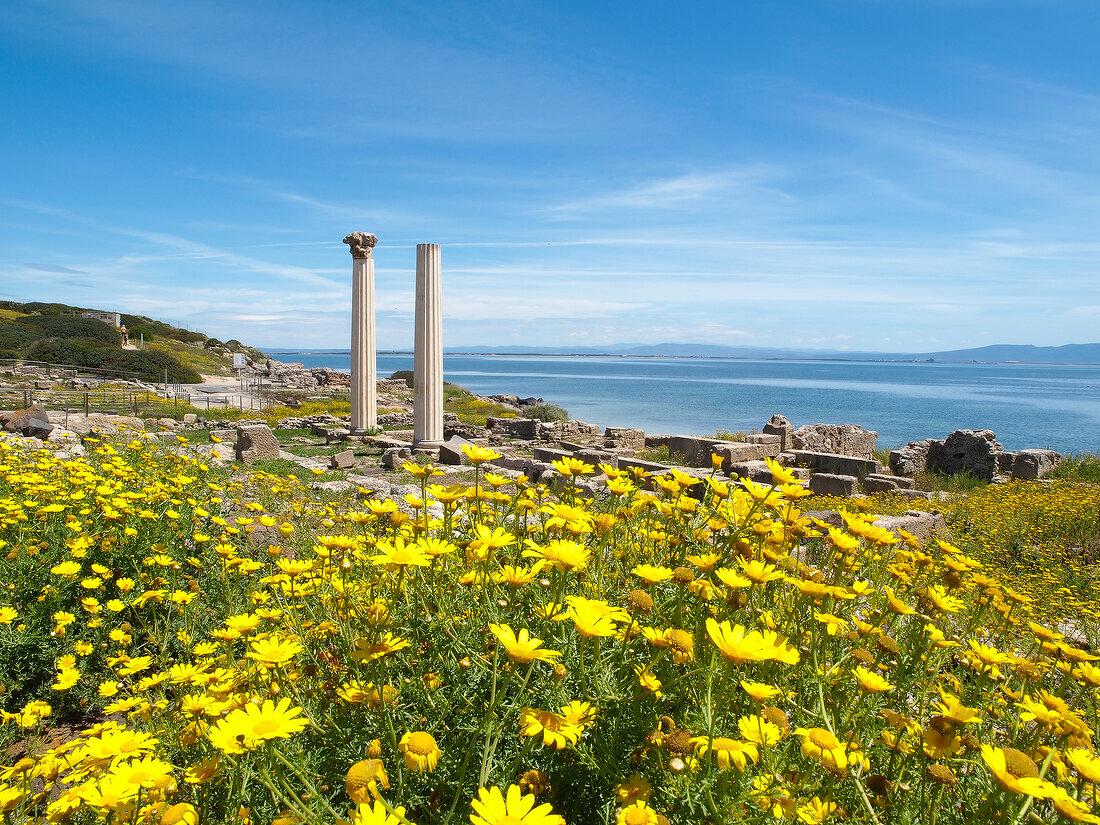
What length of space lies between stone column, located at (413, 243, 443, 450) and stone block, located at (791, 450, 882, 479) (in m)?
10.3

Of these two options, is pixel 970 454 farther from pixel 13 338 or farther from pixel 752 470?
pixel 13 338

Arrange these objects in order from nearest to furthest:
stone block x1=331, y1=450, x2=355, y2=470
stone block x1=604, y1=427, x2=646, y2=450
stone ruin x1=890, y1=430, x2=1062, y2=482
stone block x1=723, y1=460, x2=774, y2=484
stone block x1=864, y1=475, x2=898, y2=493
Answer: stone block x1=723, y1=460, x2=774, y2=484 < stone block x1=864, y1=475, x2=898, y2=493 < stone block x1=331, y1=450, x2=355, y2=470 < stone ruin x1=890, y1=430, x2=1062, y2=482 < stone block x1=604, y1=427, x2=646, y2=450

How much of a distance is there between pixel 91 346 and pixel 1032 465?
5074 cm

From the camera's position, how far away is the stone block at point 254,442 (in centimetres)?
1504

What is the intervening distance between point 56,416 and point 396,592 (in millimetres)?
21726

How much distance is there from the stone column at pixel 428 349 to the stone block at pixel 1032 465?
618 inches

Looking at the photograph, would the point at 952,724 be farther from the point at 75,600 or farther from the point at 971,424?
the point at 971,424

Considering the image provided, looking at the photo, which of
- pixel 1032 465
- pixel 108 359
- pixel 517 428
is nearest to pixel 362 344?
pixel 517 428

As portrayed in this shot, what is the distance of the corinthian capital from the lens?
19344 millimetres

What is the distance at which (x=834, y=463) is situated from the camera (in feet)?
56.2

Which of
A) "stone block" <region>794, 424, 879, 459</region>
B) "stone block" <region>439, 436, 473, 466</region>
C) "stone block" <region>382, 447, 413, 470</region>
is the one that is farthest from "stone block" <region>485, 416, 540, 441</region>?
"stone block" <region>794, 424, 879, 459</region>

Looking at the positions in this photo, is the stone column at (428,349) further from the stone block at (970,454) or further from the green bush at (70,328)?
the green bush at (70,328)

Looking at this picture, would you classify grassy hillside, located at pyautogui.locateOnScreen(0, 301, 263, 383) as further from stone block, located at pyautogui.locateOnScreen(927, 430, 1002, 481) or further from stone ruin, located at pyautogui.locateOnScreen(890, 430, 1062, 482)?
stone block, located at pyautogui.locateOnScreen(927, 430, 1002, 481)

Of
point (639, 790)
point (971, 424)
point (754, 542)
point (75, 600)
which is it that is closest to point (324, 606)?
point (639, 790)
